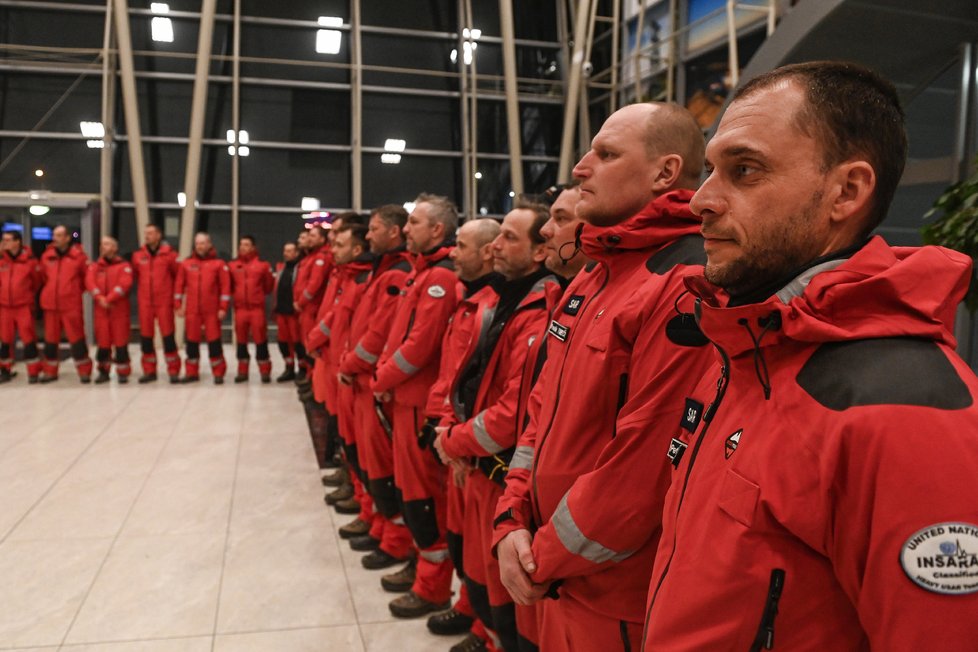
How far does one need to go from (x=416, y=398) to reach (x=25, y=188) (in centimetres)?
1012

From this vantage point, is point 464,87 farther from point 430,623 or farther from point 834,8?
point 430,623

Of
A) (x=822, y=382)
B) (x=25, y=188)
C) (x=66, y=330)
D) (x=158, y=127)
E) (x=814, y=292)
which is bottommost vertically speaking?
(x=66, y=330)

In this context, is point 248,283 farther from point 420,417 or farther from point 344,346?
point 420,417

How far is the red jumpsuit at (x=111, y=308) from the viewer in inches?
331

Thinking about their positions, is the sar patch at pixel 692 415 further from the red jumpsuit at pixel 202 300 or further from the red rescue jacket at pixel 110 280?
the red rescue jacket at pixel 110 280

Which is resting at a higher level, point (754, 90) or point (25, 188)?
point (25, 188)

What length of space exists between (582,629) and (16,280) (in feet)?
29.5

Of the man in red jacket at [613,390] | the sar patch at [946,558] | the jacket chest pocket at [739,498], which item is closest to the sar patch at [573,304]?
the man in red jacket at [613,390]

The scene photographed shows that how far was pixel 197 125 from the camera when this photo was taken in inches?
400

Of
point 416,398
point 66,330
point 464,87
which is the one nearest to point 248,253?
point 66,330

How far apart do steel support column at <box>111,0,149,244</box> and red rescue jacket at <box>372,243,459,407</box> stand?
828 cm

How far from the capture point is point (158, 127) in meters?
11.2

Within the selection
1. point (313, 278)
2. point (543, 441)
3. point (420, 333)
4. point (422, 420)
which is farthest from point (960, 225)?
point (313, 278)

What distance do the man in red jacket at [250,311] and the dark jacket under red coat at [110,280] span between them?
1.20 metres
